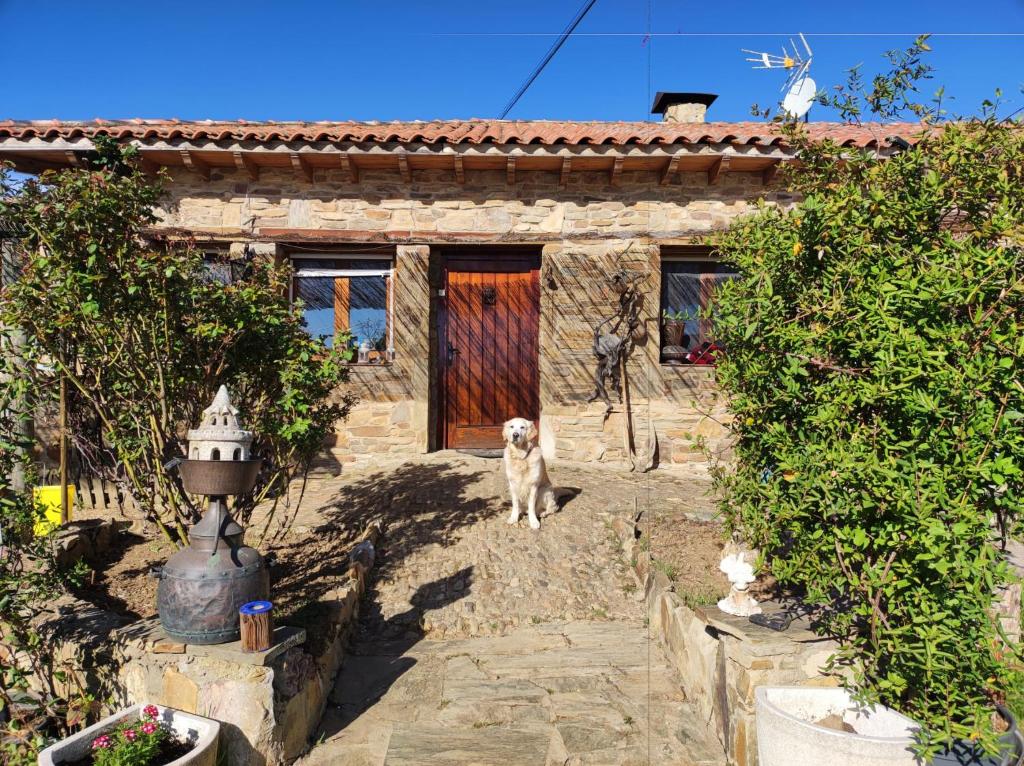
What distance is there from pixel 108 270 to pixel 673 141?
5.51 metres

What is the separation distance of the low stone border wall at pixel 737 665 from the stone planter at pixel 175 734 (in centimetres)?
230

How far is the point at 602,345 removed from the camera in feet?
24.5

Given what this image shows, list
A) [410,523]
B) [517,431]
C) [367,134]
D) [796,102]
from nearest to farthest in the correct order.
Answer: [796,102] < [517,431] < [410,523] < [367,134]

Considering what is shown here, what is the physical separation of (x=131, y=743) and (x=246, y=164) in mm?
6229

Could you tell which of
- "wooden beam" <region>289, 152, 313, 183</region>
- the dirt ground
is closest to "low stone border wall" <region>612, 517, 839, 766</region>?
the dirt ground

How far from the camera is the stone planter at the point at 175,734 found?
7.84 ft

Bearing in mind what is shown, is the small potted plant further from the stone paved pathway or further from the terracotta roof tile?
the stone paved pathway

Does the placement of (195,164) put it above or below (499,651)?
above

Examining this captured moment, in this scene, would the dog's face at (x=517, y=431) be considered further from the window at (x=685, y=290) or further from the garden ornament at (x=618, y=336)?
the window at (x=685, y=290)

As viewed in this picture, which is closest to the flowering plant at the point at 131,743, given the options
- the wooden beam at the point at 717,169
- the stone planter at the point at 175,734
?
the stone planter at the point at 175,734

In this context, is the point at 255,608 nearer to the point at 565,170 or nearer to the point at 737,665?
the point at 737,665

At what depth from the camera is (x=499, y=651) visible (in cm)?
400

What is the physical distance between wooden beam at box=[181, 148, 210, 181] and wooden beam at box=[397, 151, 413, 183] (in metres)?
2.24

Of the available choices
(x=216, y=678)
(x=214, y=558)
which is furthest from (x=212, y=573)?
(x=216, y=678)
